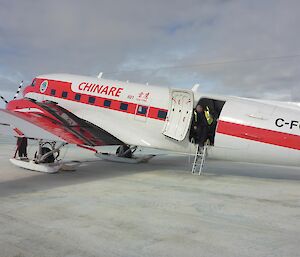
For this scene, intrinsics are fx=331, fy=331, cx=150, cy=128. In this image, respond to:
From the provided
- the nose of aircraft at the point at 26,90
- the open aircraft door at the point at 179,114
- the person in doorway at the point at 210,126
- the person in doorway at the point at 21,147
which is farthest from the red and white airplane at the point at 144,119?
the person in doorway at the point at 21,147

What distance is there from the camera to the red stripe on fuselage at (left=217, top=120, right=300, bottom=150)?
33.6 feet

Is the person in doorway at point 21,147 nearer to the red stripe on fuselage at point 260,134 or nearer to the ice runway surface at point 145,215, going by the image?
the ice runway surface at point 145,215

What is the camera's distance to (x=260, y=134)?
34.7ft

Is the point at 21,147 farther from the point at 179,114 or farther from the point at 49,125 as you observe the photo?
the point at 179,114

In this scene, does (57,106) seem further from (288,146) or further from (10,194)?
(288,146)

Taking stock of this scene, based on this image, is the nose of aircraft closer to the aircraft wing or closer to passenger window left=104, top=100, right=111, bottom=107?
the aircraft wing

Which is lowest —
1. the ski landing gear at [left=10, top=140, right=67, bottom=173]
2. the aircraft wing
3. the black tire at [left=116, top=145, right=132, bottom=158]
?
the ski landing gear at [left=10, top=140, right=67, bottom=173]

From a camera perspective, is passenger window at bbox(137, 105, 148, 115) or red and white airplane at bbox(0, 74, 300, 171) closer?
red and white airplane at bbox(0, 74, 300, 171)

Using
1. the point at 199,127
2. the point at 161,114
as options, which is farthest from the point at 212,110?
the point at 161,114

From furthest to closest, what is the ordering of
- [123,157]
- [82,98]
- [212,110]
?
[123,157] < [82,98] < [212,110]

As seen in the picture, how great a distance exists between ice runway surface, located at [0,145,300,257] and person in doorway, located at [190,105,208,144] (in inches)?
53.9

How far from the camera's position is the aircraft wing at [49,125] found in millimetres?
10586

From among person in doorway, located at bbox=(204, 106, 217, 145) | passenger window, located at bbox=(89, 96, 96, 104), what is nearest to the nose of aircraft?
passenger window, located at bbox=(89, 96, 96, 104)

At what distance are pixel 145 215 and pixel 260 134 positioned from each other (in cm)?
551
